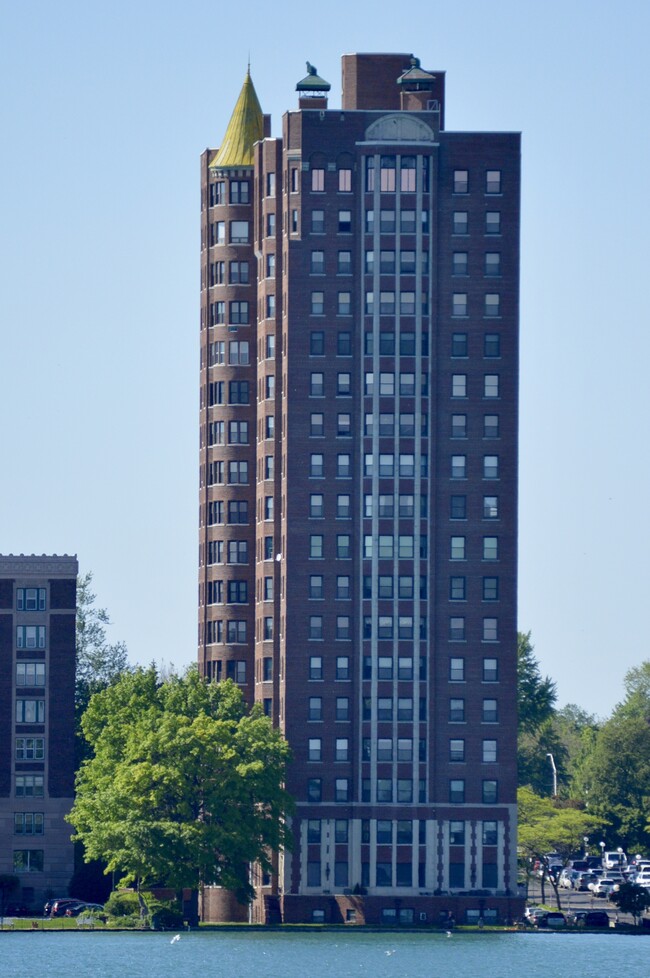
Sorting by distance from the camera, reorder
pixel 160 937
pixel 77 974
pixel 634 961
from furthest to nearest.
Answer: pixel 160 937 → pixel 634 961 → pixel 77 974

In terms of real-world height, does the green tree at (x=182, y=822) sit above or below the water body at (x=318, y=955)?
above

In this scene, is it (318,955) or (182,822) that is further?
(182,822)

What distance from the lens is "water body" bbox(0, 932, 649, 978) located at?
162 m

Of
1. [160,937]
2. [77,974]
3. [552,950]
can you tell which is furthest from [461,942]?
[77,974]

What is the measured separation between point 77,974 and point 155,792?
4233cm

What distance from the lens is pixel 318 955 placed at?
176125 millimetres

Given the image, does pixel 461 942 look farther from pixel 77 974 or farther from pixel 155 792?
pixel 77 974

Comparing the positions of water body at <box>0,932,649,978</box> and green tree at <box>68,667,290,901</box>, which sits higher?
green tree at <box>68,667,290,901</box>

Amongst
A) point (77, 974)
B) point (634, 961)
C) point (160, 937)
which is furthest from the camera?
point (160, 937)

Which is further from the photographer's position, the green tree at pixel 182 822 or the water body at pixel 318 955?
the green tree at pixel 182 822

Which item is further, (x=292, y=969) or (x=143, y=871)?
(x=143, y=871)

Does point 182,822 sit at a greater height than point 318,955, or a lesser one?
greater

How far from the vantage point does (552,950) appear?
186 meters

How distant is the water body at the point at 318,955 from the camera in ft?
531
